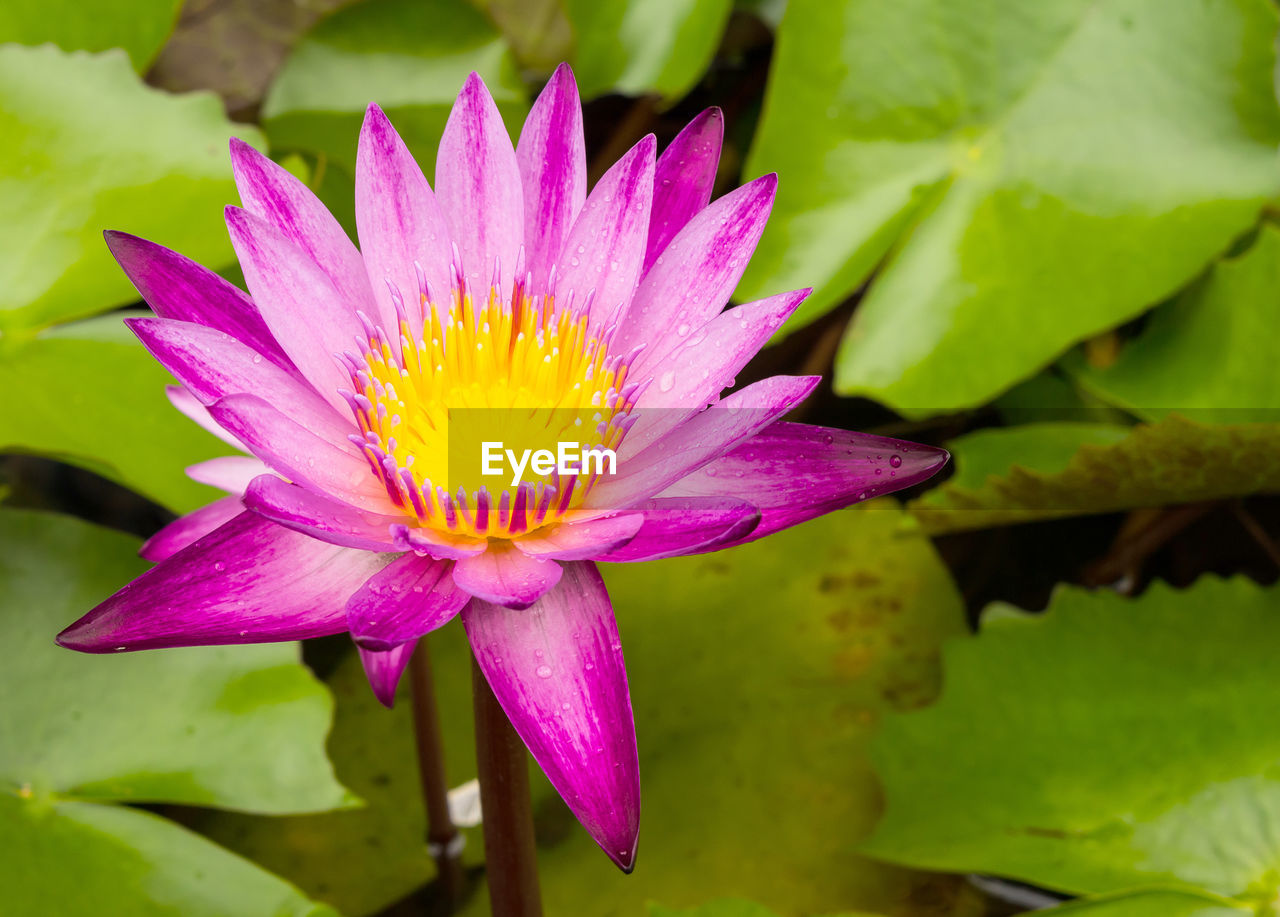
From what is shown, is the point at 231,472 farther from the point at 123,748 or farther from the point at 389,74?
the point at 389,74

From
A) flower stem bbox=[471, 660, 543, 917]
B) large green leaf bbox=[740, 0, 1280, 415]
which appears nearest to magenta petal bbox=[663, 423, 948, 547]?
flower stem bbox=[471, 660, 543, 917]

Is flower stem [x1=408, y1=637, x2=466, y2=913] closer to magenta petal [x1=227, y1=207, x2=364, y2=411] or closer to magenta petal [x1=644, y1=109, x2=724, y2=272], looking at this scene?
magenta petal [x1=227, y1=207, x2=364, y2=411]

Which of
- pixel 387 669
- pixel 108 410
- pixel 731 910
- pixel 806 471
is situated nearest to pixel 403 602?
pixel 387 669

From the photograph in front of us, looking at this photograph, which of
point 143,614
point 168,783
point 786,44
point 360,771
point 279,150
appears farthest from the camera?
point 279,150

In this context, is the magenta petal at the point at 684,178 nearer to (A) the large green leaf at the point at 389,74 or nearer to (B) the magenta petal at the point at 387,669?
(B) the magenta petal at the point at 387,669

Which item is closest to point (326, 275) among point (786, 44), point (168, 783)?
point (168, 783)

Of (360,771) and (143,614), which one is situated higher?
(143,614)

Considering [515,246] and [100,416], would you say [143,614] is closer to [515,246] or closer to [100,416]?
[515,246]

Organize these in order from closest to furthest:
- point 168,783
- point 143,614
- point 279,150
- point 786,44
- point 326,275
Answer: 1. point 143,614
2. point 326,275
3. point 168,783
4. point 786,44
5. point 279,150
